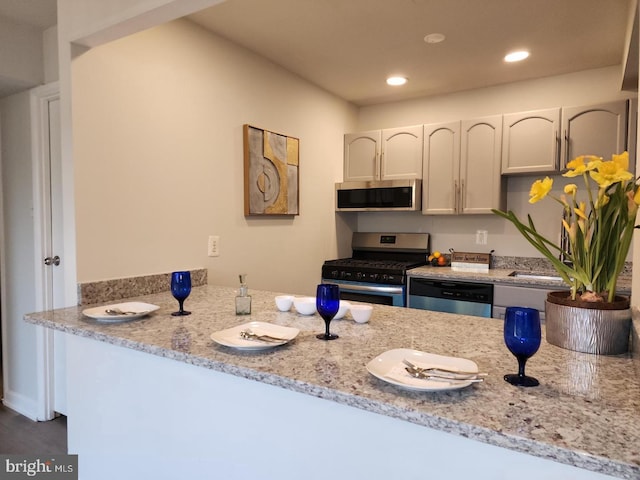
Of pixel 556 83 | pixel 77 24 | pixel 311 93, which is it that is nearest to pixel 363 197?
pixel 311 93

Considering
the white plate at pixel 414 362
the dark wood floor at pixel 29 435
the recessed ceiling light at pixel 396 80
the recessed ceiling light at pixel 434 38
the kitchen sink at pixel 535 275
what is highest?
the recessed ceiling light at pixel 396 80

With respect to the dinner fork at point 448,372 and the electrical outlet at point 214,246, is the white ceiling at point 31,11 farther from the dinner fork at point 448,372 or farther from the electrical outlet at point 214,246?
the dinner fork at point 448,372

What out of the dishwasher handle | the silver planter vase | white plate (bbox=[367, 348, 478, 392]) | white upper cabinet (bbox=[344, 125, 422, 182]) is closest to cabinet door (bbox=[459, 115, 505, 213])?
white upper cabinet (bbox=[344, 125, 422, 182])

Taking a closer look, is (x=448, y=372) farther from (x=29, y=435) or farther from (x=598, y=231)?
(x=29, y=435)

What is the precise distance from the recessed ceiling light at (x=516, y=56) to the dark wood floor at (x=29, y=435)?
363 centimetres

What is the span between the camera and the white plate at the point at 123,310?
5.03 feet

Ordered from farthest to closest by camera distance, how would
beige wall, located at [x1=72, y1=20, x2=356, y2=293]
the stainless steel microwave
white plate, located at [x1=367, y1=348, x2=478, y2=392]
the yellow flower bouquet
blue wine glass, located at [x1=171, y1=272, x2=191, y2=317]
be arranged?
1. the stainless steel microwave
2. beige wall, located at [x1=72, y1=20, x2=356, y2=293]
3. blue wine glass, located at [x1=171, y1=272, x2=191, y2=317]
4. the yellow flower bouquet
5. white plate, located at [x1=367, y1=348, x2=478, y2=392]

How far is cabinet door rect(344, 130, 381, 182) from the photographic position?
3.63 metres

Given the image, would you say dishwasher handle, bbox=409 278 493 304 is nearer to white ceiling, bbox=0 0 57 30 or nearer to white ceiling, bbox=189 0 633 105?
white ceiling, bbox=189 0 633 105

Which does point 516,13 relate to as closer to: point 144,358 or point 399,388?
point 399,388

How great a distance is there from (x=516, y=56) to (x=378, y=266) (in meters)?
1.76

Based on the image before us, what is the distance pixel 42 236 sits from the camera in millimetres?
2594

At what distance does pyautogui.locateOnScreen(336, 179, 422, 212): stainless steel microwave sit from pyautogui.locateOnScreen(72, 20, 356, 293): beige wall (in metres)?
0.67

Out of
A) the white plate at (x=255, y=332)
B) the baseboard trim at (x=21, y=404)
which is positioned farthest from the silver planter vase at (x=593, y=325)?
the baseboard trim at (x=21, y=404)
